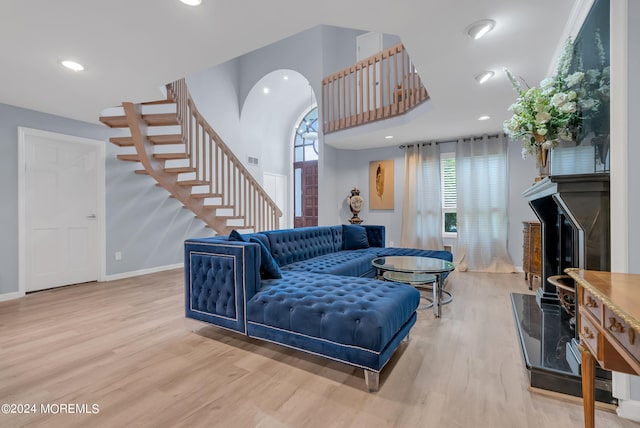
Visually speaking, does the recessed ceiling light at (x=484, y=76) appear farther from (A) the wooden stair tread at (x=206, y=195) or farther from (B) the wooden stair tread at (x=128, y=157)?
(B) the wooden stair tread at (x=128, y=157)

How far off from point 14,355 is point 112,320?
0.72 metres

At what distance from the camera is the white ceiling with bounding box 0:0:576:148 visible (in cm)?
186

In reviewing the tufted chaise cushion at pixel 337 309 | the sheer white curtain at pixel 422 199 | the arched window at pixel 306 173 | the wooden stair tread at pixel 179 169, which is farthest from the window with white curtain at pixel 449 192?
the wooden stair tread at pixel 179 169

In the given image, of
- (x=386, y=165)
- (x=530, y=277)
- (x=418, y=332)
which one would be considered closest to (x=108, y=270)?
(x=418, y=332)

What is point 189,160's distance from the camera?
402 cm

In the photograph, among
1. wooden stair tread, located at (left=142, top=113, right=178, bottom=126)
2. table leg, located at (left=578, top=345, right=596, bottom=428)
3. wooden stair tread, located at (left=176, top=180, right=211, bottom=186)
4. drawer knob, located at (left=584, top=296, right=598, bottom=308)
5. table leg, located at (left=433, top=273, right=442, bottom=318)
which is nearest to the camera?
drawer knob, located at (left=584, top=296, right=598, bottom=308)

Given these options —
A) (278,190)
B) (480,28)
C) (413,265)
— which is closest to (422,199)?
(413,265)

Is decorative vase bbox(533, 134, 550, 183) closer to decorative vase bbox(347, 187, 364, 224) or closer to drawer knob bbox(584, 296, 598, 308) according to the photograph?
drawer knob bbox(584, 296, 598, 308)

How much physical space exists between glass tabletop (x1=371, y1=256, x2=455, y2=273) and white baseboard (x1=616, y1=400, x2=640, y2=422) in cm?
139

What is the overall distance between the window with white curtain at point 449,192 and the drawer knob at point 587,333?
4485 millimetres

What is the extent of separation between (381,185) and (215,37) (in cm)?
445

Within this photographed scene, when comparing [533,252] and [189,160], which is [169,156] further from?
[533,252]

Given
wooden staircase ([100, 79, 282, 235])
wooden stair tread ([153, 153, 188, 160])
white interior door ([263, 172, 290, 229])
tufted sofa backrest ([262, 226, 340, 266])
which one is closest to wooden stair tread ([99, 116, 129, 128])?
wooden staircase ([100, 79, 282, 235])

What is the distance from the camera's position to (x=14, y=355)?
6.94ft
